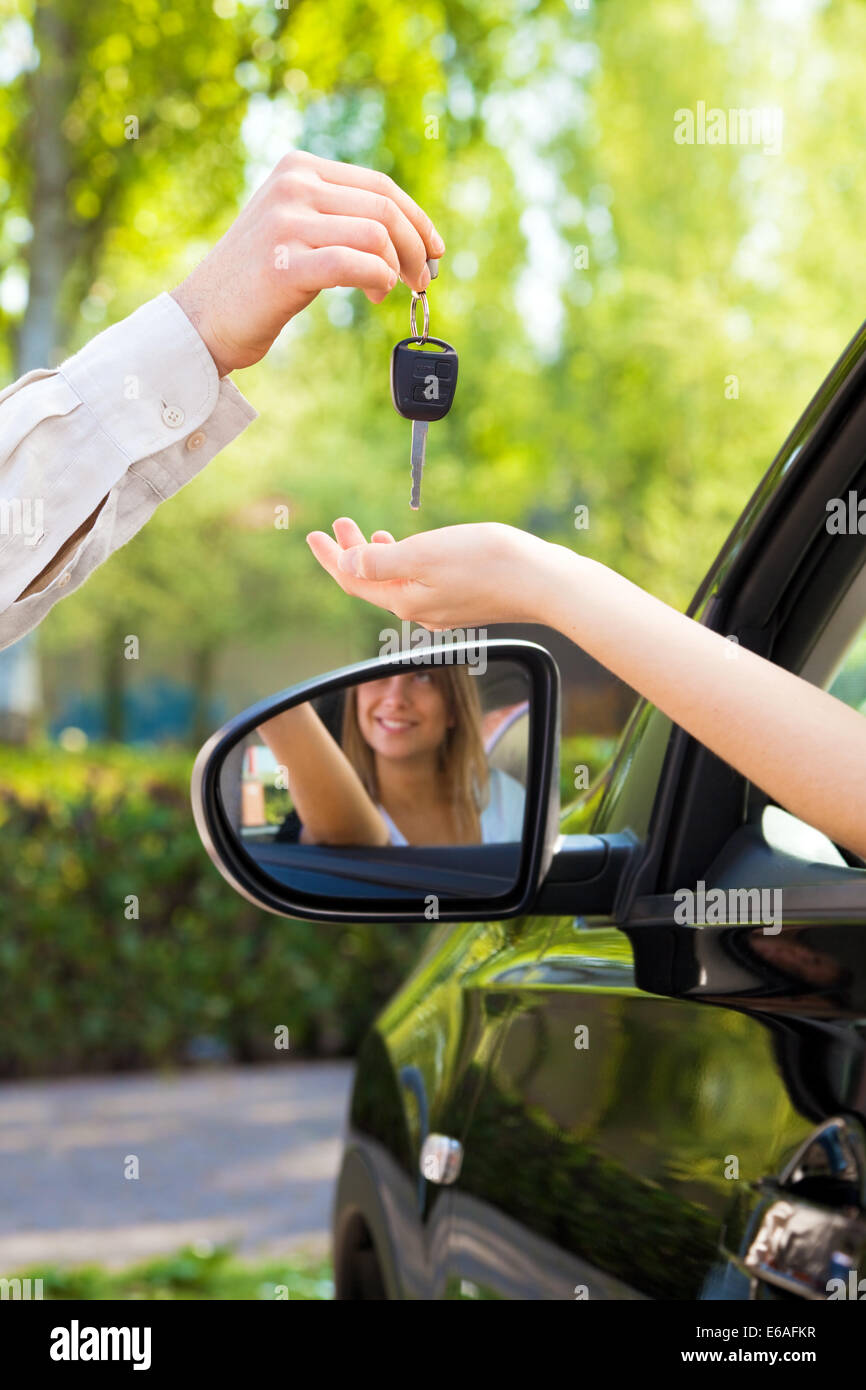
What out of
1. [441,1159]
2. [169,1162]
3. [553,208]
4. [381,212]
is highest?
[553,208]

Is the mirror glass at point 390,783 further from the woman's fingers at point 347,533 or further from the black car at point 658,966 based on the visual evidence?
the woman's fingers at point 347,533

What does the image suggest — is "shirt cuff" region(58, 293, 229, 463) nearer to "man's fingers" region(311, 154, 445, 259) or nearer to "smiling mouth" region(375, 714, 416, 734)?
"man's fingers" region(311, 154, 445, 259)

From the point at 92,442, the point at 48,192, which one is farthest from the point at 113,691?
the point at 92,442

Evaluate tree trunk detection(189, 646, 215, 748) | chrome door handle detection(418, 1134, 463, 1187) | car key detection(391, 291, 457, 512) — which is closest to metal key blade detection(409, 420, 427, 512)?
car key detection(391, 291, 457, 512)

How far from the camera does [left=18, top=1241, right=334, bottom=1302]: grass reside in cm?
434

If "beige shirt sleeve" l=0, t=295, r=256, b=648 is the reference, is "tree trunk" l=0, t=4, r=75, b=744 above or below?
above

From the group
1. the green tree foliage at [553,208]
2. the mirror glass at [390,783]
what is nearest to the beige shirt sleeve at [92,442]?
the mirror glass at [390,783]

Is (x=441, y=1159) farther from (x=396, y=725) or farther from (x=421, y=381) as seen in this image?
(x=421, y=381)

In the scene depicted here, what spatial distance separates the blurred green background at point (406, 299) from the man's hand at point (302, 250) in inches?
45.7

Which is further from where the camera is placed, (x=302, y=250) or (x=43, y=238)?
(x=43, y=238)

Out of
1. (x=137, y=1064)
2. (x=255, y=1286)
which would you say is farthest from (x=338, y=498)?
(x=255, y=1286)

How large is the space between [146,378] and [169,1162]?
4.91 m

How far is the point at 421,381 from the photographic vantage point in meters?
1.39

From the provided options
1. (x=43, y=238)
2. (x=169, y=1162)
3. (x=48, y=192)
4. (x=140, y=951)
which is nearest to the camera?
(x=169, y=1162)
